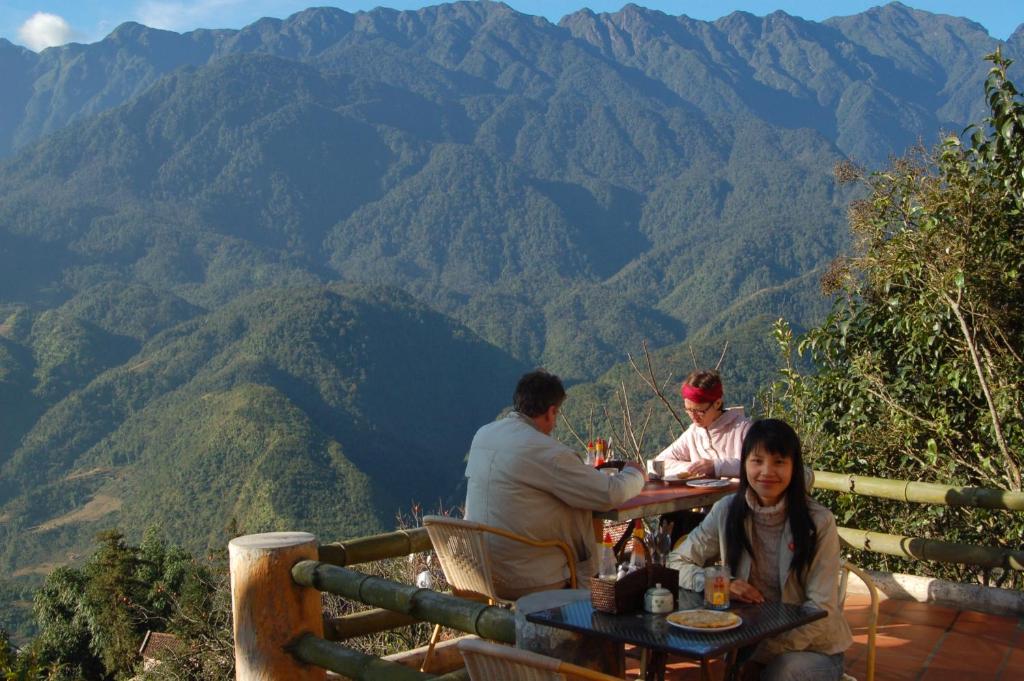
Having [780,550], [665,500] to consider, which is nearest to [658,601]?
[780,550]

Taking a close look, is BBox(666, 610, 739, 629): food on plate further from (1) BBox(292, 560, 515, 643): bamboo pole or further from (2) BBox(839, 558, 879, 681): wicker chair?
(2) BBox(839, 558, 879, 681): wicker chair

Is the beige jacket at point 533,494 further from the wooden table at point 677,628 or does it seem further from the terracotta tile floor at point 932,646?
the wooden table at point 677,628

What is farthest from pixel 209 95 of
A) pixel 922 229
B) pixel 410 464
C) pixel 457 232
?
pixel 922 229

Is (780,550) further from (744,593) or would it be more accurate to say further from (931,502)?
(931,502)

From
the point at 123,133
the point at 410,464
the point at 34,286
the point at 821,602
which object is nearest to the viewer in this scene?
the point at 821,602

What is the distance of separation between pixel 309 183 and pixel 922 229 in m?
181

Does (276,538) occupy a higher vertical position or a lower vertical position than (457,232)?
lower

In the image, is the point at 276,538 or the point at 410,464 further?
the point at 410,464

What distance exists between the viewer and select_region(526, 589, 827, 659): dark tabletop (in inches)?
98.5

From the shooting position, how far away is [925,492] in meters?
4.66

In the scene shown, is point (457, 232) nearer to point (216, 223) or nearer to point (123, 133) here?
point (216, 223)

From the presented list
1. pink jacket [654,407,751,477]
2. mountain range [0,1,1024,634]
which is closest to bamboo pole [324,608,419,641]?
pink jacket [654,407,751,477]

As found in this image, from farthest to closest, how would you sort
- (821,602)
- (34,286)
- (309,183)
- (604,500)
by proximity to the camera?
(309,183) < (34,286) < (604,500) < (821,602)

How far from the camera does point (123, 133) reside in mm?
167250
